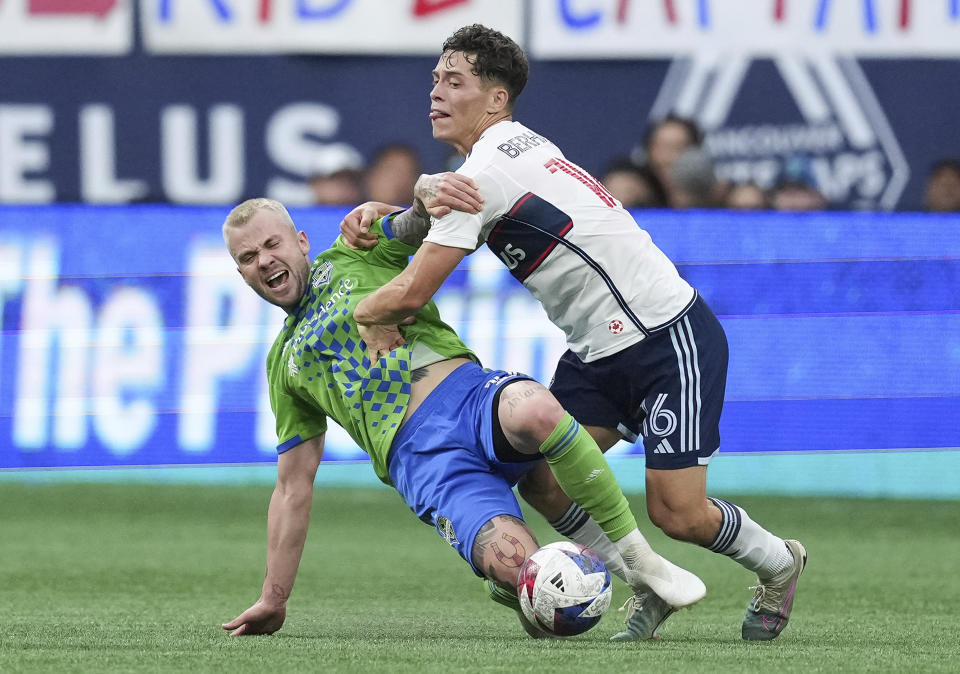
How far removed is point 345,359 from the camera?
5.00 m

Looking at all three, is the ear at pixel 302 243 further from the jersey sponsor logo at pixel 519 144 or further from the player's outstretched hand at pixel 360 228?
the jersey sponsor logo at pixel 519 144

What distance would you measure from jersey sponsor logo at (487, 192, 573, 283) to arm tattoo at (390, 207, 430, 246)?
262 mm

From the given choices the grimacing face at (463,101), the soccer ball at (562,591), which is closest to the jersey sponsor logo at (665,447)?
the soccer ball at (562,591)

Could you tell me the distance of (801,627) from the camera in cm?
540

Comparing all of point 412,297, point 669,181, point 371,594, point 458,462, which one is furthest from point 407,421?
point 669,181

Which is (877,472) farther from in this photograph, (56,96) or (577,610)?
(56,96)

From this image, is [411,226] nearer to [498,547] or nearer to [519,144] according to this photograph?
[519,144]

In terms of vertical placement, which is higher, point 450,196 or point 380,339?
point 450,196

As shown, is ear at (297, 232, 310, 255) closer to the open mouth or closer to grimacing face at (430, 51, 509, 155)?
the open mouth

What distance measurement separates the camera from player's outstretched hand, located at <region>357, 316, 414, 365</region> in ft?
16.1

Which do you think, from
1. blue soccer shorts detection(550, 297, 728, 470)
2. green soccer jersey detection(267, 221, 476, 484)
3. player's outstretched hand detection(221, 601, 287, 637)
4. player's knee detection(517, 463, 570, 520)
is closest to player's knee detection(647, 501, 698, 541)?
blue soccer shorts detection(550, 297, 728, 470)

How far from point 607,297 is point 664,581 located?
0.84 m

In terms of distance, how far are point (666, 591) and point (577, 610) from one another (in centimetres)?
32

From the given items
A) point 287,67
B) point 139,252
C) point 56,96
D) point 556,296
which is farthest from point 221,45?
point 556,296
